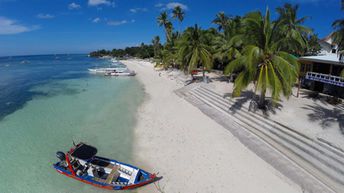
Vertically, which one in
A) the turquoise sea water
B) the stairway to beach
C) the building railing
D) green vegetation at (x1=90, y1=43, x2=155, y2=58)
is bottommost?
the turquoise sea water

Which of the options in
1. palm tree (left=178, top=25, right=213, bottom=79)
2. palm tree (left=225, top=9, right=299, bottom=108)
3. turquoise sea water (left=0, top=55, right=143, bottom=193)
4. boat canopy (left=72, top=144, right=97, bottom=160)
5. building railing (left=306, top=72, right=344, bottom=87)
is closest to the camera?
boat canopy (left=72, top=144, right=97, bottom=160)

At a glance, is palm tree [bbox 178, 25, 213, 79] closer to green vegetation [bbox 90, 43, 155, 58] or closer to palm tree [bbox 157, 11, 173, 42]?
palm tree [bbox 157, 11, 173, 42]

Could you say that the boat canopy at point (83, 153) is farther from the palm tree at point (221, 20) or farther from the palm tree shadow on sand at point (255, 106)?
the palm tree at point (221, 20)

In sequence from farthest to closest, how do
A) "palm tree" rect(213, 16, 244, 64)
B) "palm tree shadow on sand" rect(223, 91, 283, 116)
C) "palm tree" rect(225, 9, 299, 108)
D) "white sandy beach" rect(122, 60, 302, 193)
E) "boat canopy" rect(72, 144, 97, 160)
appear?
"palm tree" rect(213, 16, 244, 64) < "palm tree shadow on sand" rect(223, 91, 283, 116) < "palm tree" rect(225, 9, 299, 108) < "boat canopy" rect(72, 144, 97, 160) < "white sandy beach" rect(122, 60, 302, 193)

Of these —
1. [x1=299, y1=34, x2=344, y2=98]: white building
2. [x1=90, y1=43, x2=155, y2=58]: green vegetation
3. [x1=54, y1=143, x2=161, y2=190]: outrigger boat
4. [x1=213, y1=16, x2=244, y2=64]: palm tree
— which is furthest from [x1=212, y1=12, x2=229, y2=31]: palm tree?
[x1=90, y1=43, x2=155, y2=58]: green vegetation

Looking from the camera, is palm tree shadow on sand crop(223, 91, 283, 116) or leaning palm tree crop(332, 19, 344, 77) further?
palm tree shadow on sand crop(223, 91, 283, 116)

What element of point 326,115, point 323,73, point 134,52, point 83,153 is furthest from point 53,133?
point 134,52

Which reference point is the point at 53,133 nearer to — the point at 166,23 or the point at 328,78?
the point at 328,78
